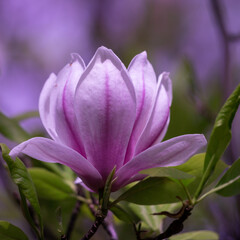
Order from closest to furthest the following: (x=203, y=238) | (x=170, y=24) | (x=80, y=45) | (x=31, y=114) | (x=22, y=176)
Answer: (x=22, y=176) → (x=203, y=238) → (x=31, y=114) → (x=80, y=45) → (x=170, y=24)

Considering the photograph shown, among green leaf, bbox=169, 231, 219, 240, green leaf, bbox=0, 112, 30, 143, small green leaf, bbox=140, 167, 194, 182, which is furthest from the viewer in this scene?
green leaf, bbox=0, 112, 30, 143

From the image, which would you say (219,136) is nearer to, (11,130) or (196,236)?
(196,236)

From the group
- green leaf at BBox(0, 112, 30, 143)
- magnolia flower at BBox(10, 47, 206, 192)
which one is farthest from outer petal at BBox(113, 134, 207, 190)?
green leaf at BBox(0, 112, 30, 143)

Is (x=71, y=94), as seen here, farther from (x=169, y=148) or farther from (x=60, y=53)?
(x=60, y=53)

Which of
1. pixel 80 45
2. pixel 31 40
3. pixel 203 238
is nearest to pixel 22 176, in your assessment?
pixel 203 238

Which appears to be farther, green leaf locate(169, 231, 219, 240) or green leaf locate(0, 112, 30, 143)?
green leaf locate(0, 112, 30, 143)

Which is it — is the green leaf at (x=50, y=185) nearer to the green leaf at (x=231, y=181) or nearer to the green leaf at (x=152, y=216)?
the green leaf at (x=152, y=216)

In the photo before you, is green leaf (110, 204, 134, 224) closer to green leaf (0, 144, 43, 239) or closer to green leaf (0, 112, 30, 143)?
green leaf (0, 144, 43, 239)
